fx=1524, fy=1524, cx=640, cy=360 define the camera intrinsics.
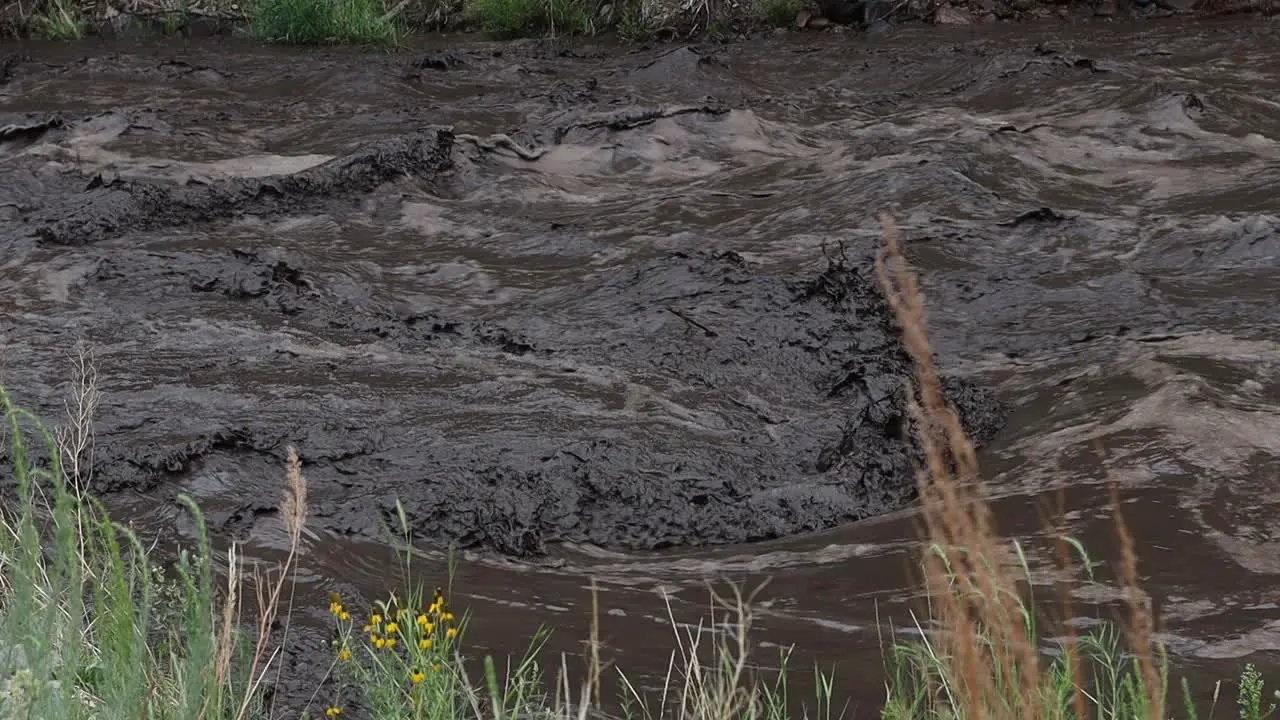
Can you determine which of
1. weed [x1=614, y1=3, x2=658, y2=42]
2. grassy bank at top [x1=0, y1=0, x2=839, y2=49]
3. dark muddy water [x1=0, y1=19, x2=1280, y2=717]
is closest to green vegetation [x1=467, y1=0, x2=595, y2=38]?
grassy bank at top [x1=0, y1=0, x2=839, y2=49]

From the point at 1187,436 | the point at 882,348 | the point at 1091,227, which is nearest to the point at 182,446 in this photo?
the point at 882,348

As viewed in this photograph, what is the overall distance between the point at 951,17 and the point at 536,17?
4.32 meters

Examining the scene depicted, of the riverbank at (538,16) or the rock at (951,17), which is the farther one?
the riverbank at (538,16)

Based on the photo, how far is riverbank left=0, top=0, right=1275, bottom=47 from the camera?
14.8 metres

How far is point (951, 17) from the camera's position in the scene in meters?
14.6

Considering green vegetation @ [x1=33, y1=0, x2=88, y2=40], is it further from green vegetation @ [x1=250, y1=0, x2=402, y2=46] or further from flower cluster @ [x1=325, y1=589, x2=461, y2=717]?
flower cluster @ [x1=325, y1=589, x2=461, y2=717]

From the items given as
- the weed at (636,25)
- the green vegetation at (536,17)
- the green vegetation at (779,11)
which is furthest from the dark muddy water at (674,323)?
the green vegetation at (536,17)

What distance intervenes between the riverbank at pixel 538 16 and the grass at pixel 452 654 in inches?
A: 454

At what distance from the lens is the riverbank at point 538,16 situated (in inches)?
581

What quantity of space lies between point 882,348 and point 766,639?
260 cm

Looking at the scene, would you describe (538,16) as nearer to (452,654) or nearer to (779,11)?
(779,11)

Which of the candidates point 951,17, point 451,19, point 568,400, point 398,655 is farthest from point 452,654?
point 451,19

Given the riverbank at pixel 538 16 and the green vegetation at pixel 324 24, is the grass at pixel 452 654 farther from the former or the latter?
the green vegetation at pixel 324 24

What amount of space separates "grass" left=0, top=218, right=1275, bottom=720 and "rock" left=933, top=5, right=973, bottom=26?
444 inches
